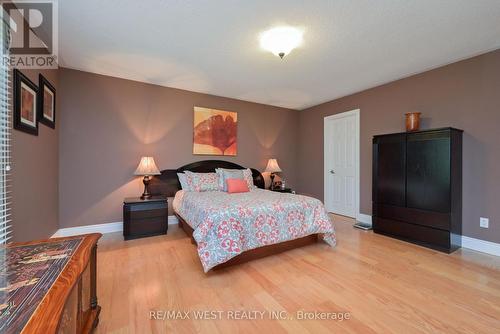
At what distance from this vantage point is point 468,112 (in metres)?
2.85

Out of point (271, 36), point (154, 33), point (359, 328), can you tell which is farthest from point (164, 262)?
point (271, 36)

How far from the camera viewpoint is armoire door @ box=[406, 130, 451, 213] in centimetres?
272

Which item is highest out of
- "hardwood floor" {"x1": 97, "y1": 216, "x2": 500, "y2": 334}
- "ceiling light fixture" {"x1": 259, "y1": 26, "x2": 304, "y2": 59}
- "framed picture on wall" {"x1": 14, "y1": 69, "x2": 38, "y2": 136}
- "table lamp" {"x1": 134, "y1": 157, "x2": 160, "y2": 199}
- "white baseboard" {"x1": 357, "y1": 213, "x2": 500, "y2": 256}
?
"ceiling light fixture" {"x1": 259, "y1": 26, "x2": 304, "y2": 59}

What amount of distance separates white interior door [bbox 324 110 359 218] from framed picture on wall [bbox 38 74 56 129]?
15.6 ft

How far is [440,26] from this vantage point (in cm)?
218

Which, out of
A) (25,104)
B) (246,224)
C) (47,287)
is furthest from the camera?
(246,224)

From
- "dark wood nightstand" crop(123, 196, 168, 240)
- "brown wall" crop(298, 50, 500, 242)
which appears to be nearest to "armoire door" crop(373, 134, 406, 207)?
"brown wall" crop(298, 50, 500, 242)

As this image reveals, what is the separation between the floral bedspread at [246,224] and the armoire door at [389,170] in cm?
121

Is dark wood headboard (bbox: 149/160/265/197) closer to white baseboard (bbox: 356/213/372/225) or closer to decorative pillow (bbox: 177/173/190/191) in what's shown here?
decorative pillow (bbox: 177/173/190/191)

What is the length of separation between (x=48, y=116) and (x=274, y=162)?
3.73 metres

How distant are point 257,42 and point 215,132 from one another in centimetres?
213

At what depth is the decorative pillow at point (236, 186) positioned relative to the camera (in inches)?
140

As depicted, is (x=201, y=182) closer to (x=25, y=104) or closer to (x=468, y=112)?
(x=25, y=104)

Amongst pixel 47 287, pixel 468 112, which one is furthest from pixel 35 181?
pixel 468 112
